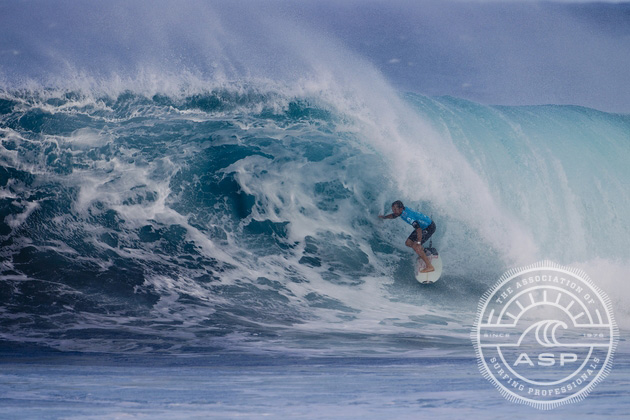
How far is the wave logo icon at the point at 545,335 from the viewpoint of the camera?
4738mm

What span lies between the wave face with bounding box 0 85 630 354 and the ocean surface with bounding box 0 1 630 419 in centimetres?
3

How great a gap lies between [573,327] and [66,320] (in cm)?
537

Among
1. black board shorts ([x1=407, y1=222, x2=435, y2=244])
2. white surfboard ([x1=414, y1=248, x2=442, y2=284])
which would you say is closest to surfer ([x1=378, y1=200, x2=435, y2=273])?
black board shorts ([x1=407, y1=222, x2=435, y2=244])

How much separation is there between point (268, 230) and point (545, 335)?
12.1 feet

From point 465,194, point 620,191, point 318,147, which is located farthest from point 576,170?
point 318,147

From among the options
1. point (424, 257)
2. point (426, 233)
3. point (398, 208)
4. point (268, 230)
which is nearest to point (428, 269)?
→ point (424, 257)

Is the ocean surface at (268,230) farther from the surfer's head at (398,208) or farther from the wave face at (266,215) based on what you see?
the surfer's head at (398,208)

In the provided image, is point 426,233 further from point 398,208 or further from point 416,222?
point 398,208

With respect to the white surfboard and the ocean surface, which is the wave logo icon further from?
the white surfboard

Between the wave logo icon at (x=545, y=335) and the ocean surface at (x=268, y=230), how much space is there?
18cm

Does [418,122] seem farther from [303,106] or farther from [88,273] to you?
[88,273]

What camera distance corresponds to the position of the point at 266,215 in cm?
895

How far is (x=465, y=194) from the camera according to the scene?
9.34 metres

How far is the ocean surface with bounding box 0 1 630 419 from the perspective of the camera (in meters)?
5.81
